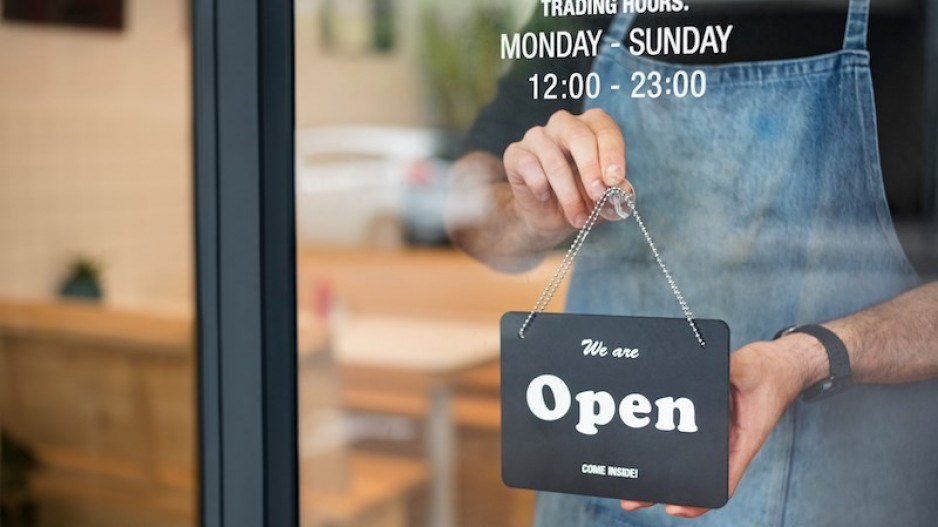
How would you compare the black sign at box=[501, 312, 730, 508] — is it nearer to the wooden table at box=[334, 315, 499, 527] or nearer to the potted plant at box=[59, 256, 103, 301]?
the wooden table at box=[334, 315, 499, 527]

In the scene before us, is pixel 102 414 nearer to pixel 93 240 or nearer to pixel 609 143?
pixel 93 240

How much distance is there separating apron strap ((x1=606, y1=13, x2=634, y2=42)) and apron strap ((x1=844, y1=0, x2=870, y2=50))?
20cm

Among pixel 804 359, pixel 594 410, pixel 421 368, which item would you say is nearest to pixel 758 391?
pixel 804 359

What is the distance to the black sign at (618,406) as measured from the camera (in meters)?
1.04

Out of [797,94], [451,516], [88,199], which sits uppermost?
[797,94]

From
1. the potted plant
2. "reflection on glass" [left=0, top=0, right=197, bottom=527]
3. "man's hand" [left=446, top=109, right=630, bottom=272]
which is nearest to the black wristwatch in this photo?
"man's hand" [left=446, top=109, right=630, bottom=272]

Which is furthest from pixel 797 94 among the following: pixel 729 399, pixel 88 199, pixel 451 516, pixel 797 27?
pixel 88 199

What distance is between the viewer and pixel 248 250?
1.26 metres

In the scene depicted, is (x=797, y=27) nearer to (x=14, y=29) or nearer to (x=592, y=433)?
(x=592, y=433)

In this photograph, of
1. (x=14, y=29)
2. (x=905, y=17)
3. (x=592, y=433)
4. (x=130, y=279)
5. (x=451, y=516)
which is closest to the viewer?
(x=905, y=17)

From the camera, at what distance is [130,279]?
2125mm

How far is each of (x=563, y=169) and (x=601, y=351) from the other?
0.60ft

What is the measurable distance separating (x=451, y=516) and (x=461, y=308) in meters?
0.23

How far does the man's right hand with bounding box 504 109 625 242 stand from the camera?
109 centimetres
